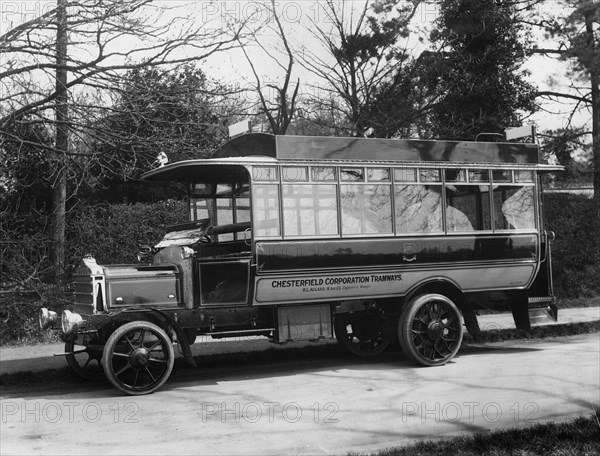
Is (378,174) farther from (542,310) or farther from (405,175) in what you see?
(542,310)

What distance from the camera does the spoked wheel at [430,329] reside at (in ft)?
32.5

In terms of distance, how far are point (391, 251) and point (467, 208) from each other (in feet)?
4.77

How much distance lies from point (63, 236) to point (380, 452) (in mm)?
8609

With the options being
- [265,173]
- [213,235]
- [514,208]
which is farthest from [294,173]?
[514,208]

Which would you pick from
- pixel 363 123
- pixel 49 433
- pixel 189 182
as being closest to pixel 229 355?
pixel 189 182

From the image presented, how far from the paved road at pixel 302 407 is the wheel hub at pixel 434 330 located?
1.44 ft

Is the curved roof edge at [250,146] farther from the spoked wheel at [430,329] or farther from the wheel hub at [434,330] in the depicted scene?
the wheel hub at [434,330]

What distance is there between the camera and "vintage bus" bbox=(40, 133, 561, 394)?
873 centimetres

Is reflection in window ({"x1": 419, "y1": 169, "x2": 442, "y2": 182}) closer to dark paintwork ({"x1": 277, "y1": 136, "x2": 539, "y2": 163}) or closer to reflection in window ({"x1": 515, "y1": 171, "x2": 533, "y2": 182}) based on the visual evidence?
dark paintwork ({"x1": 277, "y1": 136, "x2": 539, "y2": 163})

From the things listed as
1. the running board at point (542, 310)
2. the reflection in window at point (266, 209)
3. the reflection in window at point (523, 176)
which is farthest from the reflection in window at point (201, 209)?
the running board at point (542, 310)


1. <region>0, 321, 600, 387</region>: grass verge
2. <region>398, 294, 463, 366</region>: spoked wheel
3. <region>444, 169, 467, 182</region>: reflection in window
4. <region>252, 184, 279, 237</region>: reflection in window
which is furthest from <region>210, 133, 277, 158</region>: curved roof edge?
<region>0, 321, 600, 387</region>: grass verge

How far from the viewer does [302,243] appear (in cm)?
931

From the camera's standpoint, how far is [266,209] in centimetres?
917

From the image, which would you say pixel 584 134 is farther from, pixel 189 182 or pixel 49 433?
pixel 49 433
